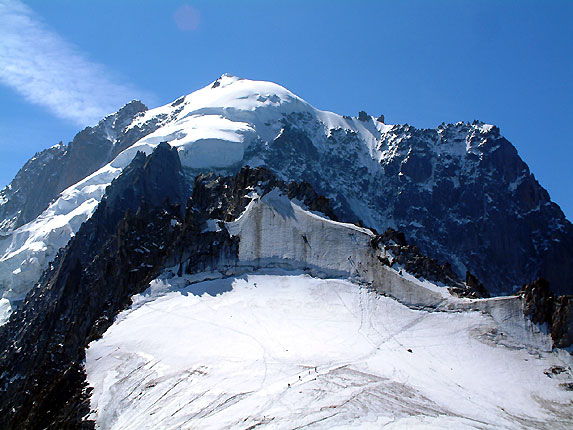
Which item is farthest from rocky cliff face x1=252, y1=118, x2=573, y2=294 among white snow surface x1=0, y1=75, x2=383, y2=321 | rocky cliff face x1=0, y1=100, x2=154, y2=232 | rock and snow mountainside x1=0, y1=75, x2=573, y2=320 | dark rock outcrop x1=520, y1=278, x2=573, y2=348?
dark rock outcrop x1=520, y1=278, x2=573, y2=348

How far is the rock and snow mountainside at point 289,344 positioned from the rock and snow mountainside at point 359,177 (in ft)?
254

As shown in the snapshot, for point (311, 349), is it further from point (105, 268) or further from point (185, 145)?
point (185, 145)

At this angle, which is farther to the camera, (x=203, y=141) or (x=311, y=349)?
(x=203, y=141)

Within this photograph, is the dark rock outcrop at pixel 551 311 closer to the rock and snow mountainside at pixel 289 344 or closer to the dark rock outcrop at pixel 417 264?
the rock and snow mountainside at pixel 289 344

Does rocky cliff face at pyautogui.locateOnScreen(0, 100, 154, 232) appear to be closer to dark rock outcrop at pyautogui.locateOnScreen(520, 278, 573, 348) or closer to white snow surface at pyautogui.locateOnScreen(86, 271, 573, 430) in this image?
white snow surface at pyautogui.locateOnScreen(86, 271, 573, 430)

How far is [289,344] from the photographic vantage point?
36.0 metres

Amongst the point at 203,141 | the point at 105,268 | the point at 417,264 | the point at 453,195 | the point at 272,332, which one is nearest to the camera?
the point at 272,332

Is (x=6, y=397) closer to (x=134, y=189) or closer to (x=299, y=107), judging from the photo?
(x=134, y=189)

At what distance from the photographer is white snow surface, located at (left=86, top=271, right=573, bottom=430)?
1059 inches

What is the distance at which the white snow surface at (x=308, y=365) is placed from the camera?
26.9 m

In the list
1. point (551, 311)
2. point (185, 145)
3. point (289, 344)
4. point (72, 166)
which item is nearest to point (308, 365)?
point (289, 344)

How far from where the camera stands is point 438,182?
528 feet

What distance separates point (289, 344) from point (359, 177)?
12905cm

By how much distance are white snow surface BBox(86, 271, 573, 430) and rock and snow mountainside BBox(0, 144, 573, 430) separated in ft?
0.37
